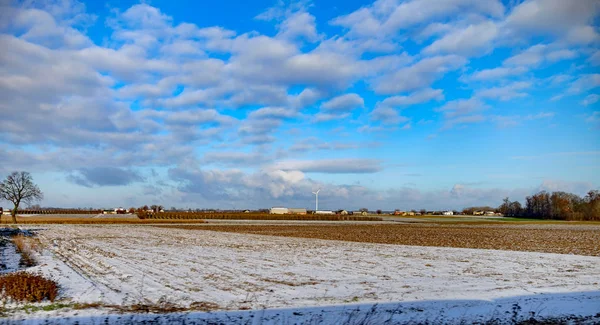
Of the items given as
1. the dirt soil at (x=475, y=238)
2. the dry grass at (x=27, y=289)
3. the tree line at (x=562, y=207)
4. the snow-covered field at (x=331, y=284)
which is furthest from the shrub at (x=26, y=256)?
the tree line at (x=562, y=207)

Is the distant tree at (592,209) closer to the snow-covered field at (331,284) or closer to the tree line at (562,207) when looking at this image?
the tree line at (562,207)

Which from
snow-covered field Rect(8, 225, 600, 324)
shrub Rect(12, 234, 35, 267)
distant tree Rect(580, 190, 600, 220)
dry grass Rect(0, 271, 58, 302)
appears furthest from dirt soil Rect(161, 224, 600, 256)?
distant tree Rect(580, 190, 600, 220)

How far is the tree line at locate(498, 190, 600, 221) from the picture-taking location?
158625 mm

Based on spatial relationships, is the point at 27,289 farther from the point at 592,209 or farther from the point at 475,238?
the point at 592,209

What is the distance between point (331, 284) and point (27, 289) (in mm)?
9045

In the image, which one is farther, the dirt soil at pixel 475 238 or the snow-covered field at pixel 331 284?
the dirt soil at pixel 475 238

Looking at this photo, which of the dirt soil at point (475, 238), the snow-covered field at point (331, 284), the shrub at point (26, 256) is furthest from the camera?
the dirt soil at point (475, 238)

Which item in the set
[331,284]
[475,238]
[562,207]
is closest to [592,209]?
[562,207]

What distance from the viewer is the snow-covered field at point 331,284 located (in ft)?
38.3

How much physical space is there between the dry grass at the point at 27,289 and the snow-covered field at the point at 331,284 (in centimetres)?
54

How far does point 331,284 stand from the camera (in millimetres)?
15688

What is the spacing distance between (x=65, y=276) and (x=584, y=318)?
53.5 ft

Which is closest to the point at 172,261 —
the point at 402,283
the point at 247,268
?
the point at 247,268

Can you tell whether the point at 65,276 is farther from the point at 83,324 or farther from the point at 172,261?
the point at 83,324
